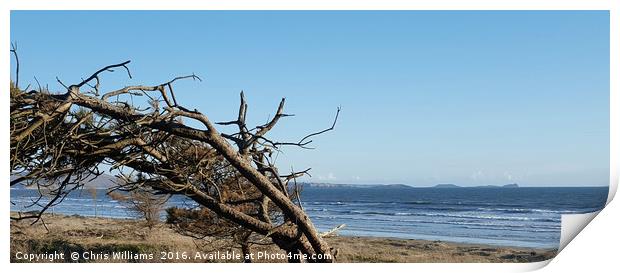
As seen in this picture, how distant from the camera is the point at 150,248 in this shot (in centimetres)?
723

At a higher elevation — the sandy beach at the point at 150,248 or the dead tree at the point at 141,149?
the dead tree at the point at 141,149

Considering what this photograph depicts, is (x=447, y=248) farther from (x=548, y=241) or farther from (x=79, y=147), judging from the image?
(x=79, y=147)

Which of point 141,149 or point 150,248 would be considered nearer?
point 141,149

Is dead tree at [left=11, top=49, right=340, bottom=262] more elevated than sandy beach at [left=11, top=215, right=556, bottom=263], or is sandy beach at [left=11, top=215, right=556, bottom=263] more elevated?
dead tree at [left=11, top=49, right=340, bottom=262]

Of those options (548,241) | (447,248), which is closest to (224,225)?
(447,248)

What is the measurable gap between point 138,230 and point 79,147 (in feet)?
27.7

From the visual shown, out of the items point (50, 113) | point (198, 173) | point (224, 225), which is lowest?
point (224, 225)

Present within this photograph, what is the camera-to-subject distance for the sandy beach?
5418mm

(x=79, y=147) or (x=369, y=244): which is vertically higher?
(x=79, y=147)

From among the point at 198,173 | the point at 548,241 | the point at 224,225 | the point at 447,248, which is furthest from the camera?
the point at 548,241

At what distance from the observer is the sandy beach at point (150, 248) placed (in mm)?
5418

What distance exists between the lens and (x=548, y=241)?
23875mm

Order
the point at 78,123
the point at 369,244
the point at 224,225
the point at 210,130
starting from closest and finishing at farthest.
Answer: the point at 78,123, the point at 210,130, the point at 224,225, the point at 369,244
